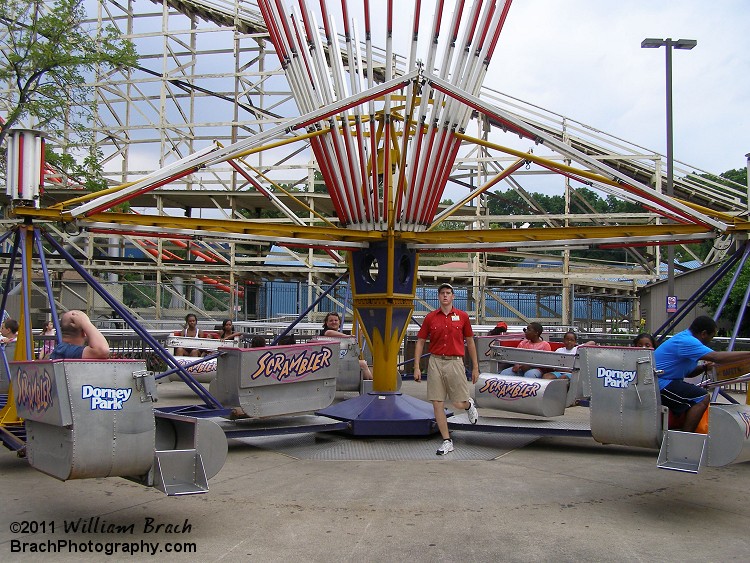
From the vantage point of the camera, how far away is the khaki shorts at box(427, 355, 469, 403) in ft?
29.0

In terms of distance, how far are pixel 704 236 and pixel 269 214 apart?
29.8m

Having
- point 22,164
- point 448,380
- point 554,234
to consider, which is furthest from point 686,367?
point 22,164

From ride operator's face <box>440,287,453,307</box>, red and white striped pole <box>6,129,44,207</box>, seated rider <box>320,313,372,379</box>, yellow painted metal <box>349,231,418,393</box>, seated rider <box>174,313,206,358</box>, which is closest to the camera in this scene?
red and white striped pole <box>6,129,44,207</box>

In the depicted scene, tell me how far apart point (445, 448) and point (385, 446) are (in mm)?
820

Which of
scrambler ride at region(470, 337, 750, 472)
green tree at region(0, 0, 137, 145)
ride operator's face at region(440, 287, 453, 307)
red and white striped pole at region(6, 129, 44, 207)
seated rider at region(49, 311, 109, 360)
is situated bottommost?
scrambler ride at region(470, 337, 750, 472)

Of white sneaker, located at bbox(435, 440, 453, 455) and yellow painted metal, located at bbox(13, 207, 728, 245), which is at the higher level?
yellow painted metal, located at bbox(13, 207, 728, 245)

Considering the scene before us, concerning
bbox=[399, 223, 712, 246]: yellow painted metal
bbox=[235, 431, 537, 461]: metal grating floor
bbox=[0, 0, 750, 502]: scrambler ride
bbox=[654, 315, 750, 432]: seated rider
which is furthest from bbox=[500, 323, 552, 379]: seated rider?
bbox=[654, 315, 750, 432]: seated rider

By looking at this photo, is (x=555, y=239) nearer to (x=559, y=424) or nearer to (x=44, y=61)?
(x=559, y=424)

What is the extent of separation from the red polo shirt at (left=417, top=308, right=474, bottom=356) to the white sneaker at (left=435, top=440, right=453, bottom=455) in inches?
39.4

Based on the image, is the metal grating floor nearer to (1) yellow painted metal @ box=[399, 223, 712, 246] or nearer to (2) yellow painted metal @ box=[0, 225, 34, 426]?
(1) yellow painted metal @ box=[399, 223, 712, 246]

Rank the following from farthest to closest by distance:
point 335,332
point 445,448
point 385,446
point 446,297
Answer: point 335,332, point 385,446, point 446,297, point 445,448

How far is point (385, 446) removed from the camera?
9.29m

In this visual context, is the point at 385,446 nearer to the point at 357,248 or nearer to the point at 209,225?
the point at 357,248

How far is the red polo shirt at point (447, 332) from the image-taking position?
8.90 meters
